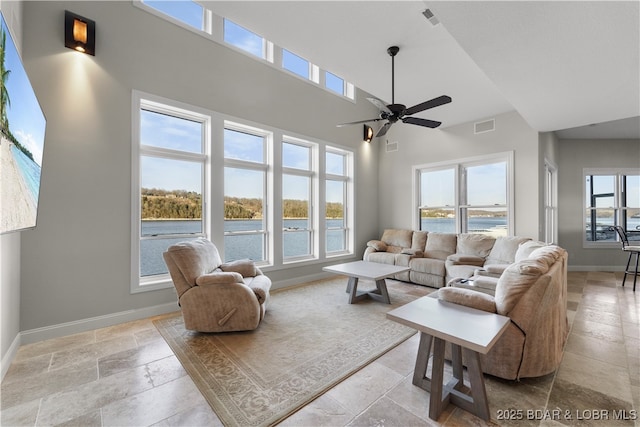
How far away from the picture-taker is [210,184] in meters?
4.01

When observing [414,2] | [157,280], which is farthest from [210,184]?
[414,2]

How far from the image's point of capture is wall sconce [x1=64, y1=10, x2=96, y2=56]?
2875 millimetres

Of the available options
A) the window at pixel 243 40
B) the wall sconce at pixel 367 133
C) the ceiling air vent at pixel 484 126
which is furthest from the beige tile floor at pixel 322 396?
the wall sconce at pixel 367 133

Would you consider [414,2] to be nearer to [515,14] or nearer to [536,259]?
[515,14]

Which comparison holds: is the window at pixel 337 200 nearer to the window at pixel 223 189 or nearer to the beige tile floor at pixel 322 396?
the window at pixel 223 189

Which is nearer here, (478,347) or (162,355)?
(478,347)

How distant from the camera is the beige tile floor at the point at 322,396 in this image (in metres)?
1.72

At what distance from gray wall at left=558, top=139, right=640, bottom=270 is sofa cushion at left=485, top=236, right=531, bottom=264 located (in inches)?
128

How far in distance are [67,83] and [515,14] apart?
4356mm

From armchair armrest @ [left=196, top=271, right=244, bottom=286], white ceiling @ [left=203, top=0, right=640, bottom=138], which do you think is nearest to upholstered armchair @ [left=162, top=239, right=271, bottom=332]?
armchair armrest @ [left=196, top=271, right=244, bottom=286]

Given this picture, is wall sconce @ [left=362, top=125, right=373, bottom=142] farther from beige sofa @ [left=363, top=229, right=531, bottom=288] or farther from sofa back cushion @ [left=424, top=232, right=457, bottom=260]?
sofa back cushion @ [left=424, top=232, right=457, bottom=260]

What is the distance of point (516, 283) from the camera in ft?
6.52

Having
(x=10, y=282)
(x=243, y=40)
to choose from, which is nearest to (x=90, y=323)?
(x=10, y=282)

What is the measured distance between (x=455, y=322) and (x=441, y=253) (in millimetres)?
3782
